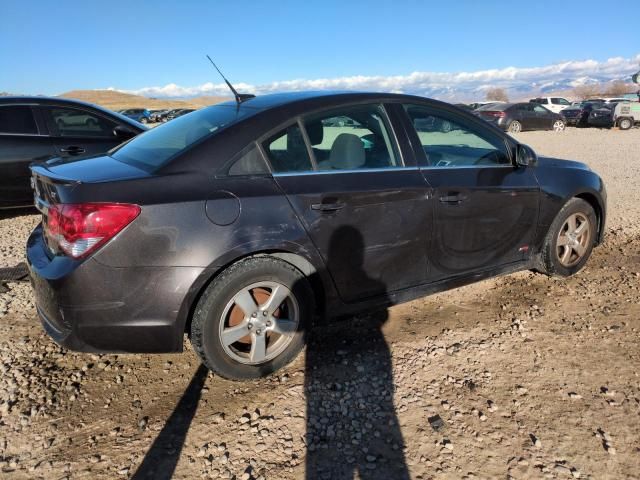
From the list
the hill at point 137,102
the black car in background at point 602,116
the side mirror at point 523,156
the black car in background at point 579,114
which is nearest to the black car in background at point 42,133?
the side mirror at point 523,156

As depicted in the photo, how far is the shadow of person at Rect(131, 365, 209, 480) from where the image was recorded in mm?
2111

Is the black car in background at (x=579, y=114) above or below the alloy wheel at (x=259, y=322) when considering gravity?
above

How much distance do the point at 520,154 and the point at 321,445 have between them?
2.57m

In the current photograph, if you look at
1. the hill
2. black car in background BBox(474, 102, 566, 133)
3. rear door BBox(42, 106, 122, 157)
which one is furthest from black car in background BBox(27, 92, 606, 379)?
the hill

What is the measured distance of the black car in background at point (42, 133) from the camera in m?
5.64

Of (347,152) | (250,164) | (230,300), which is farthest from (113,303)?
(347,152)

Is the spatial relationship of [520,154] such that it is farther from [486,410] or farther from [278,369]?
[278,369]

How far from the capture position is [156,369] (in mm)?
2930

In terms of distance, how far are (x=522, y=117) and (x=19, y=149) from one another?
22732 millimetres

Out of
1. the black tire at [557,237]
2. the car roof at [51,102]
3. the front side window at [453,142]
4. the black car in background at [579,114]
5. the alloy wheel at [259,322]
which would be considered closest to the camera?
the alloy wheel at [259,322]

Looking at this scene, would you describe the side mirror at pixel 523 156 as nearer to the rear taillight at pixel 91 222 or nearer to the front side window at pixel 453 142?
the front side window at pixel 453 142

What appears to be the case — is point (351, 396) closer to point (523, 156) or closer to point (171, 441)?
point (171, 441)

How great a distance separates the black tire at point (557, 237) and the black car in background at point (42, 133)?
490cm

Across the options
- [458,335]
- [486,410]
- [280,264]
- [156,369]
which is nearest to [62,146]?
[156,369]
